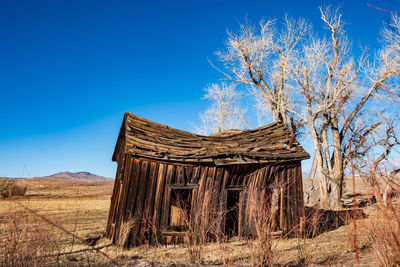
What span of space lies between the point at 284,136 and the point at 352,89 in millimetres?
Answer: 7285

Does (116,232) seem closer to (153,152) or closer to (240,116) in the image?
(153,152)

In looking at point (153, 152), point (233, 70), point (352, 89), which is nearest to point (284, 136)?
point (153, 152)

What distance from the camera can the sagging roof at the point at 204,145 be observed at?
8.18 meters

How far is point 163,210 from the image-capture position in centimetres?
788

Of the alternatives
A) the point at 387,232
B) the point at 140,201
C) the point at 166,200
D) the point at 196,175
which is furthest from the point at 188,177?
the point at 387,232

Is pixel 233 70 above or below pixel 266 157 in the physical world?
above

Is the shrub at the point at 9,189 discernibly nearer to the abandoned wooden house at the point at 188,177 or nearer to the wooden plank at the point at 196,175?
the abandoned wooden house at the point at 188,177

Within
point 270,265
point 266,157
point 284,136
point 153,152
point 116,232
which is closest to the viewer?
point 270,265

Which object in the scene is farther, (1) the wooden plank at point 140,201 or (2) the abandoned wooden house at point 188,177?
(2) the abandoned wooden house at point 188,177

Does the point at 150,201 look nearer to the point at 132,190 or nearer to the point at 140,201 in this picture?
the point at 140,201

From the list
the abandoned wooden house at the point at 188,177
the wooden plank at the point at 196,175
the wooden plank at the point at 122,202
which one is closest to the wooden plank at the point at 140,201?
the abandoned wooden house at the point at 188,177

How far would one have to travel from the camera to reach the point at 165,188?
8.00 meters

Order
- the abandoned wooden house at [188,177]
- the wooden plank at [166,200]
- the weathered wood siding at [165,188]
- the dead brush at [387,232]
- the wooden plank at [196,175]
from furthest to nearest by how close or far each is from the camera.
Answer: the wooden plank at [196,175]
the wooden plank at [166,200]
the abandoned wooden house at [188,177]
the weathered wood siding at [165,188]
the dead brush at [387,232]

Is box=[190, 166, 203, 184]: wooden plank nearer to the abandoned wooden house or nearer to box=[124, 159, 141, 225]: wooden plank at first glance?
the abandoned wooden house
